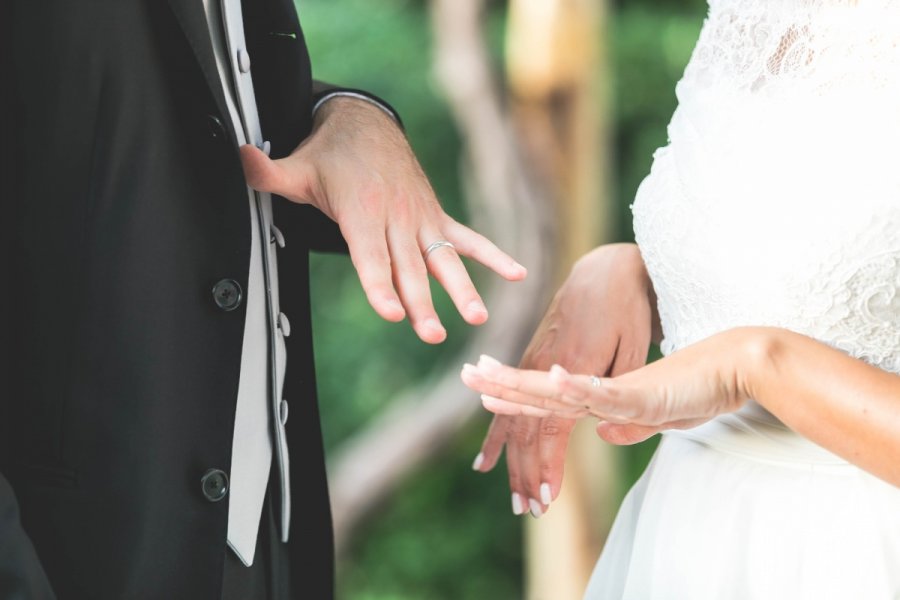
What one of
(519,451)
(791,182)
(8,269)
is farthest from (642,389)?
(8,269)

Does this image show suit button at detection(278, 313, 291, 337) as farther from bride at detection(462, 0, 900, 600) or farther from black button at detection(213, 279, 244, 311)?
bride at detection(462, 0, 900, 600)

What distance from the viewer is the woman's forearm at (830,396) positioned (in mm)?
1085

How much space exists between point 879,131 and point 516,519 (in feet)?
13.8

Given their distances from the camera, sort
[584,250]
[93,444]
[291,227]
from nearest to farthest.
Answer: [93,444], [291,227], [584,250]

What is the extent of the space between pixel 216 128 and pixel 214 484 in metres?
0.41

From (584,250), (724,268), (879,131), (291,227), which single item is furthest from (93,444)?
(584,250)

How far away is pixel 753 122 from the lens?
1299 mm

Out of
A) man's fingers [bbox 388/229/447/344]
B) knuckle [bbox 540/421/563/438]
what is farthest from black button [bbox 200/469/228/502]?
knuckle [bbox 540/421/563/438]

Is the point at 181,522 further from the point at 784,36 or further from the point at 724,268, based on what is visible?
the point at 784,36

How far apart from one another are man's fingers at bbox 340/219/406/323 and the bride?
6.0 inches

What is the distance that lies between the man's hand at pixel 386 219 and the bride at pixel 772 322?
140 millimetres

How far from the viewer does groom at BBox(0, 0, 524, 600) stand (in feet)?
3.55

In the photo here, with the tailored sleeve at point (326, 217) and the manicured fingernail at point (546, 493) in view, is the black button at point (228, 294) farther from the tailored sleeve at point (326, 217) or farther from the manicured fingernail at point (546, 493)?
the manicured fingernail at point (546, 493)

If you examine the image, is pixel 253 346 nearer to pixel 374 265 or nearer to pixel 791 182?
pixel 374 265
